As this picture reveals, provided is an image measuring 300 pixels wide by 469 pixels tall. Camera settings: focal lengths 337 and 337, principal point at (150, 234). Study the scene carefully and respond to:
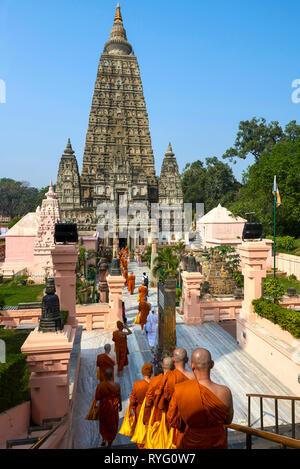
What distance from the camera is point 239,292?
11875 millimetres

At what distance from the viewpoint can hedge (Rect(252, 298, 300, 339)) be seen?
7.04 metres

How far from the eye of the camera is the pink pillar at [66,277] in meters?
7.35

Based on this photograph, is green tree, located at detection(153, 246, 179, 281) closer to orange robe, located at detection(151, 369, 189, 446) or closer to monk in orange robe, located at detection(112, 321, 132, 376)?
monk in orange robe, located at detection(112, 321, 132, 376)

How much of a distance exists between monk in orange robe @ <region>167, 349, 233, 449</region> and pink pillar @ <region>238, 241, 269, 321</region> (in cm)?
599

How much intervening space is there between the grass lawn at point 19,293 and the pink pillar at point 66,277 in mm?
7790

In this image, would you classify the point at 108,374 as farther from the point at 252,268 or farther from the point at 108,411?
the point at 252,268

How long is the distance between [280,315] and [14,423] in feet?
18.9

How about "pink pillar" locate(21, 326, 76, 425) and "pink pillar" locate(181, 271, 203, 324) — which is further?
"pink pillar" locate(181, 271, 203, 324)

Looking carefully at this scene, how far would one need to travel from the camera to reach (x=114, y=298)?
976 cm

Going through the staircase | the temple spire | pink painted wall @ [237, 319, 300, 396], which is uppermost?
the temple spire

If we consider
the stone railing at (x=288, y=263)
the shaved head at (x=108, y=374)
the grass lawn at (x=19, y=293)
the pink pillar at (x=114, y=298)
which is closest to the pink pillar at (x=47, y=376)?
the shaved head at (x=108, y=374)

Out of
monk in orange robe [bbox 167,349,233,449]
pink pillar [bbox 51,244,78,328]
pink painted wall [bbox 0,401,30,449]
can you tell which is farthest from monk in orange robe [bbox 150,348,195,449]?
pink pillar [bbox 51,244,78,328]

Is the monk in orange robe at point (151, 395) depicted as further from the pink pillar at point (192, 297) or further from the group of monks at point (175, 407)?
the pink pillar at point (192, 297)
